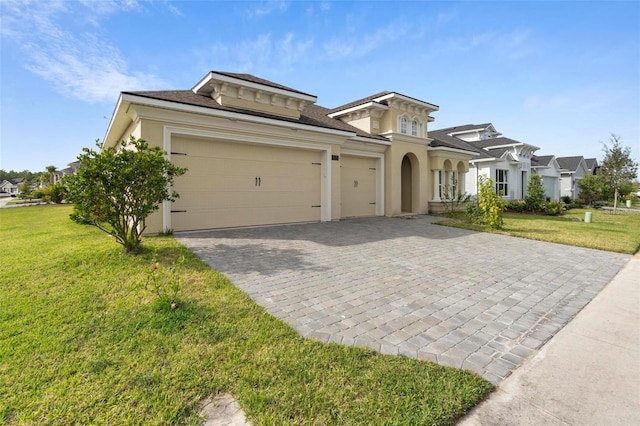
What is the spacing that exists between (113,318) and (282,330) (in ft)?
6.75

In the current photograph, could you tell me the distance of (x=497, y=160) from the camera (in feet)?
72.8

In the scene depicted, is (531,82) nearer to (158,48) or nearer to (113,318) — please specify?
(158,48)

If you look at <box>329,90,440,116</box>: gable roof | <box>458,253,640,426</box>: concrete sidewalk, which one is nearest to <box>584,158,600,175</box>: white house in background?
<box>329,90,440,116</box>: gable roof

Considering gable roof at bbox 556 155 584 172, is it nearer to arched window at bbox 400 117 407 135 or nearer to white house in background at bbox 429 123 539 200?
white house in background at bbox 429 123 539 200

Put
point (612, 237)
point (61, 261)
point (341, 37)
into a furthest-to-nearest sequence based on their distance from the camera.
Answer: point (341, 37) < point (612, 237) < point (61, 261)

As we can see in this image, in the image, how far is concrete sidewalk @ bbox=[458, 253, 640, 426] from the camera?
6.75ft

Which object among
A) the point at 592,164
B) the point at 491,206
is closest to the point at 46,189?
the point at 491,206

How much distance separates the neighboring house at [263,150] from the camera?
27.6ft

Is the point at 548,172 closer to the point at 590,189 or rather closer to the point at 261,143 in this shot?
the point at 590,189

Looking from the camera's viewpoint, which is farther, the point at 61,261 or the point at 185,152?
the point at 185,152

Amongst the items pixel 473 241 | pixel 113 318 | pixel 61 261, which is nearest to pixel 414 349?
pixel 113 318

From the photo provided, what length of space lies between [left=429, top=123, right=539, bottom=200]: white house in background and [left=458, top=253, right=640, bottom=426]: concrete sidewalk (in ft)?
68.0

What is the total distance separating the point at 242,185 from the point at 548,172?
34.8m

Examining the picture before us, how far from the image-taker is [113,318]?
11.1ft
